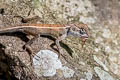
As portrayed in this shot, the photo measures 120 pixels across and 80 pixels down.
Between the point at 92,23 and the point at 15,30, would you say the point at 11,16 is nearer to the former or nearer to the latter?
the point at 15,30

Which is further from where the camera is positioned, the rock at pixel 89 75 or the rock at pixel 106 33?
the rock at pixel 106 33

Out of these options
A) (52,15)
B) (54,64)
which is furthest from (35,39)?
(52,15)

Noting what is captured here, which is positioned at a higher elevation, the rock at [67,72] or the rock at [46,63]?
the rock at [46,63]

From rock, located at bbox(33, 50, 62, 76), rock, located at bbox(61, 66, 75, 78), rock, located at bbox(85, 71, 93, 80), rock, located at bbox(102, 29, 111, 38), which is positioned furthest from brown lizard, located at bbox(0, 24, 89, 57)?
rock, located at bbox(102, 29, 111, 38)

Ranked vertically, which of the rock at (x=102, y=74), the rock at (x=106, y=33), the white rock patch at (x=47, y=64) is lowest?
the rock at (x=102, y=74)

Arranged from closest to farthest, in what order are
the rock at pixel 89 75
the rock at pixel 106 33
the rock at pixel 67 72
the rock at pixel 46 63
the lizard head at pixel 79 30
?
the rock at pixel 46 63, the rock at pixel 67 72, the rock at pixel 89 75, the lizard head at pixel 79 30, the rock at pixel 106 33

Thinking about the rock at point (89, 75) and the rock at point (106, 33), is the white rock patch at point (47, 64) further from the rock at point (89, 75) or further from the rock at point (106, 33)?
the rock at point (106, 33)

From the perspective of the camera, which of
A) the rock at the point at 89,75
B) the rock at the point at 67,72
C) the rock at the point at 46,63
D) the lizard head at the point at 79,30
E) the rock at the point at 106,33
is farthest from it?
the rock at the point at 106,33

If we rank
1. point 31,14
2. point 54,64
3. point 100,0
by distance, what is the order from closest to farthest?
1. point 54,64
2. point 31,14
3. point 100,0

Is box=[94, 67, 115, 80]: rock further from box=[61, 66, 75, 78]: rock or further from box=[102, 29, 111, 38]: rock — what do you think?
box=[102, 29, 111, 38]: rock

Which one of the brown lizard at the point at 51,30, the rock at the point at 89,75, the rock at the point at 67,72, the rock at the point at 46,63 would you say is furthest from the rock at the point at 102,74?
the rock at the point at 46,63
